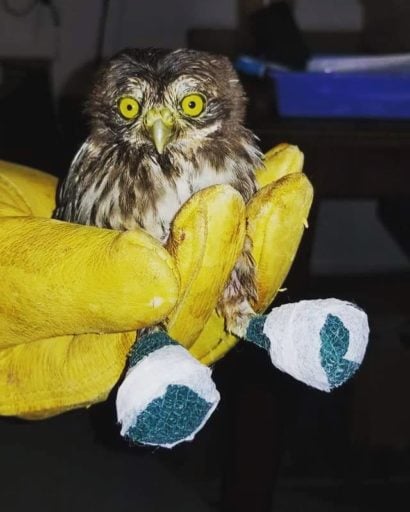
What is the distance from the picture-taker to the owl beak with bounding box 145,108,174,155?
0.58 m

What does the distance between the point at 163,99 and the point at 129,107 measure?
32 millimetres

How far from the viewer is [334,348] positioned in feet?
1.69

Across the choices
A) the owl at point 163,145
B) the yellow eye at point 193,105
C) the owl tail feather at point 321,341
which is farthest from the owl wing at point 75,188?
the owl tail feather at point 321,341

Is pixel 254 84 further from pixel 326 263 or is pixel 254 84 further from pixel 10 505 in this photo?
pixel 326 263

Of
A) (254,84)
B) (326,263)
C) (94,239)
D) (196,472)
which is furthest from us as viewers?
(326,263)

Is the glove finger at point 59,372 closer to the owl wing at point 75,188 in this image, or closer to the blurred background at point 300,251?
the owl wing at point 75,188

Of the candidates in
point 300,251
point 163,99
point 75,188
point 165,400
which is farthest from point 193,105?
point 300,251

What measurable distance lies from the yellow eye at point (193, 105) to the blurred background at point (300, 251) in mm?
360

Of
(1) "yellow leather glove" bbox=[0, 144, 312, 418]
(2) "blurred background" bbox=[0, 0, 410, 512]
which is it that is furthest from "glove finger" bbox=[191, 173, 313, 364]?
(2) "blurred background" bbox=[0, 0, 410, 512]

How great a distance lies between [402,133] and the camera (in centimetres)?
104

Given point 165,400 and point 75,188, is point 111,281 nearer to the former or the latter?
point 165,400

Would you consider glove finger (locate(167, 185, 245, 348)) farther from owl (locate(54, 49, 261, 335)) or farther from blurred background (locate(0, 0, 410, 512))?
blurred background (locate(0, 0, 410, 512))

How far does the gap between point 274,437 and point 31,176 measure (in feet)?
1.76

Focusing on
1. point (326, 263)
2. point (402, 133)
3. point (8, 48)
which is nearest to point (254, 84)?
point (402, 133)
